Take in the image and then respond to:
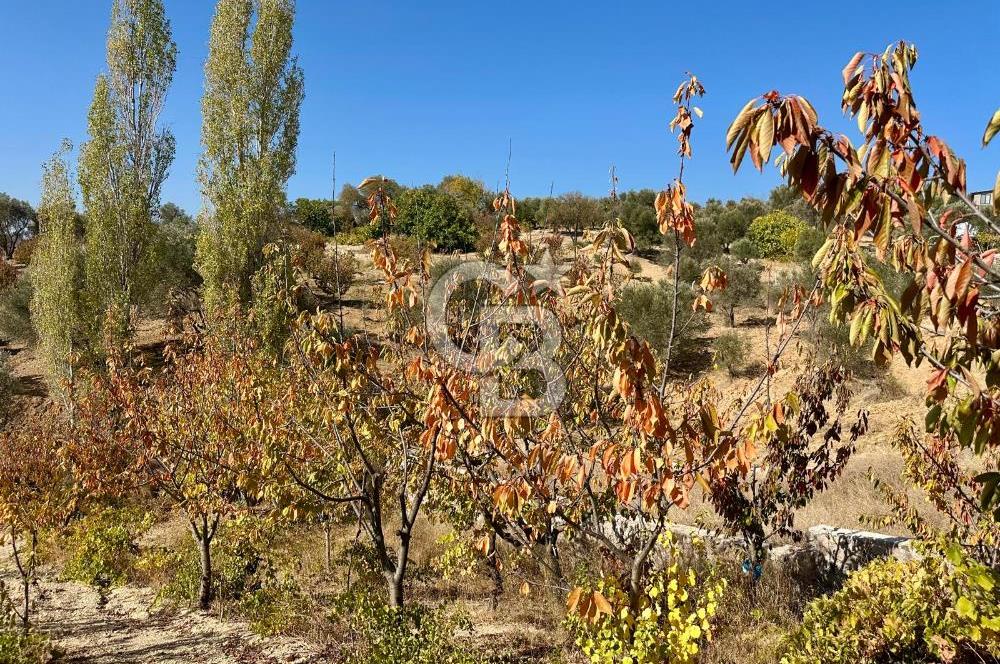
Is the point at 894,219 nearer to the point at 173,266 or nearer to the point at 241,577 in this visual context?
the point at 241,577

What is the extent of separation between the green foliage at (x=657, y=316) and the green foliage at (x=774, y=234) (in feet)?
36.5

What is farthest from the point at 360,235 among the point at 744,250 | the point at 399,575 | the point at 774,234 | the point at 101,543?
the point at 774,234

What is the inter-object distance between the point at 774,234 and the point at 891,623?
28989mm

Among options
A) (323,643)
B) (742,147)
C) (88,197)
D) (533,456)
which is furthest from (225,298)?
(742,147)

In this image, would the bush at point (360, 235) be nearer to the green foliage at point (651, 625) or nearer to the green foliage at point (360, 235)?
the green foliage at point (360, 235)

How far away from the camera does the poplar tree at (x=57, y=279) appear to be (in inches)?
596

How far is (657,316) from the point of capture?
58.1 feet

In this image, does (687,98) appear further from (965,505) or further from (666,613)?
(965,505)

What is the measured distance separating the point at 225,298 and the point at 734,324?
49.4 feet

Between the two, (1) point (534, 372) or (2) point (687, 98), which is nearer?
(2) point (687, 98)

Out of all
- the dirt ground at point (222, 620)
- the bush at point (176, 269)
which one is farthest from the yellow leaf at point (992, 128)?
the bush at point (176, 269)

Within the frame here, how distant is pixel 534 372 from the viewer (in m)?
4.34

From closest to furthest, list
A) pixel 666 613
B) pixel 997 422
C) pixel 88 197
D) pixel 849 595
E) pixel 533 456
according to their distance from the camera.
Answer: pixel 997 422
pixel 533 456
pixel 666 613
pixel 849 595
pixel 88 197

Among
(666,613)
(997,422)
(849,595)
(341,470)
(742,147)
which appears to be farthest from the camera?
(341,470)
